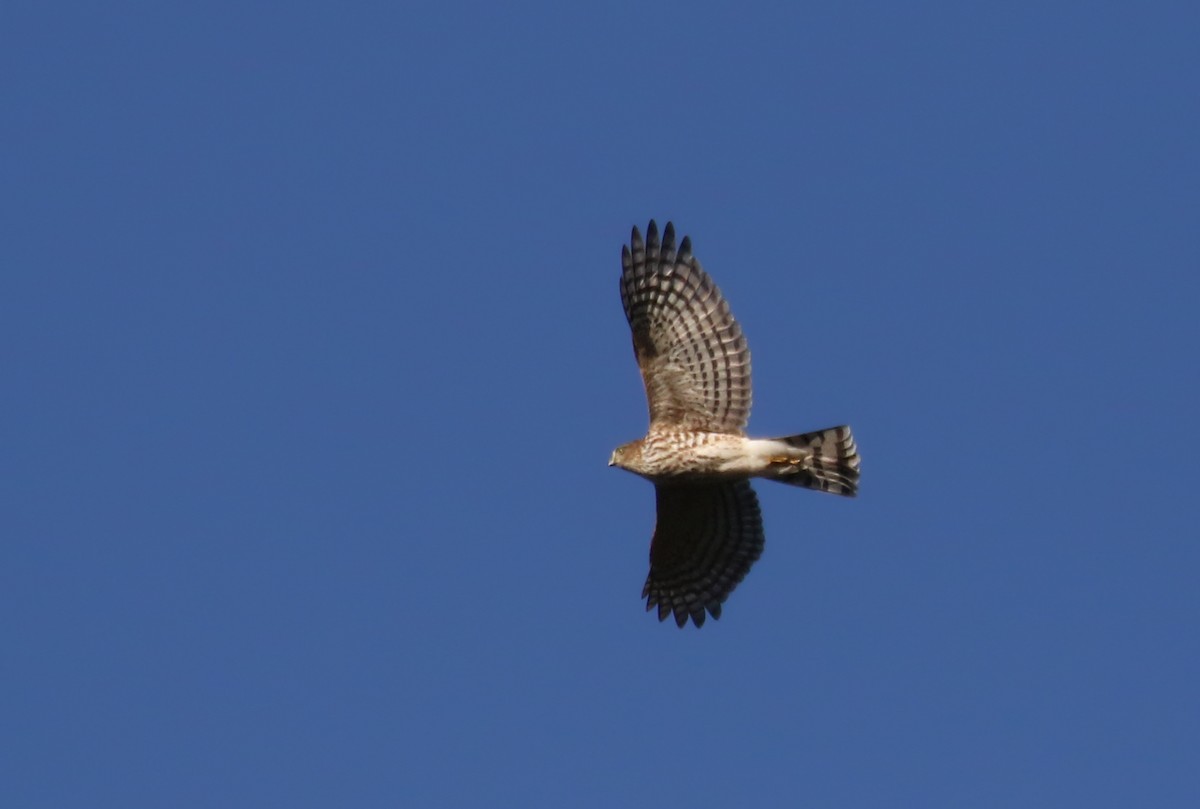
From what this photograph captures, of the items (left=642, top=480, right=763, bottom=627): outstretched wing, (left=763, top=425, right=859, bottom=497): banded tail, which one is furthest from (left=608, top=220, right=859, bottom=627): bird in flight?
(left=642, top=480, right=763, bottom=627): outstretched wing

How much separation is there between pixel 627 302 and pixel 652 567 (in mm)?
2840

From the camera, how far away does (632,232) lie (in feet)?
61.5

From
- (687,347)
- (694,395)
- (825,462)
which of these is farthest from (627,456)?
(825,462)

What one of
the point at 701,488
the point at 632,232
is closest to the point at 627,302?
the point at 632,232

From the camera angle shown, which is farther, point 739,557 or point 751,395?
point 739,557

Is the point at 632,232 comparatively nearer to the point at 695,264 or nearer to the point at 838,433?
the point at 695,264

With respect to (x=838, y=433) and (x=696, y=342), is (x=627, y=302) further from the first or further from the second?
(x=838, y=433)

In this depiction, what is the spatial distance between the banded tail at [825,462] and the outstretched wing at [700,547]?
3.11ft

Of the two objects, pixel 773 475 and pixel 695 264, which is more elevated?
pixel 695 264

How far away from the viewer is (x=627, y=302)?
18594 millimetres

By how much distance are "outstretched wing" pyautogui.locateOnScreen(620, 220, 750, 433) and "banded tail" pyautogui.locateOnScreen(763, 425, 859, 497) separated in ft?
1.79

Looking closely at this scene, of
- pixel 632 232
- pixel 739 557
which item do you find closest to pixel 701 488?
pixel 739 557

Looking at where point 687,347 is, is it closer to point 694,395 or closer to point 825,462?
point 694,395

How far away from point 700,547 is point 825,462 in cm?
205
